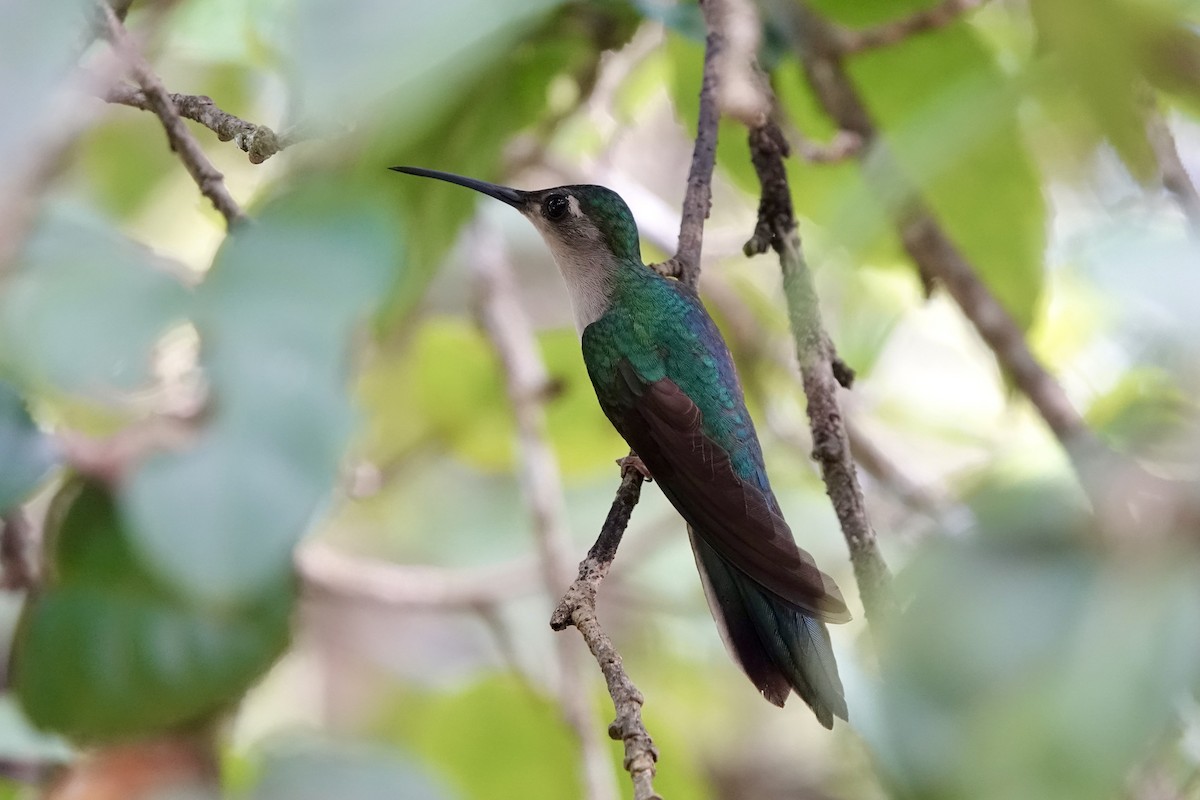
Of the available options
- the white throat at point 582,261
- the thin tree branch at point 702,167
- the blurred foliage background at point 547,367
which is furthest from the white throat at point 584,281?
the thin tree branch at point 702,167

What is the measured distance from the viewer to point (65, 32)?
73 centimetres

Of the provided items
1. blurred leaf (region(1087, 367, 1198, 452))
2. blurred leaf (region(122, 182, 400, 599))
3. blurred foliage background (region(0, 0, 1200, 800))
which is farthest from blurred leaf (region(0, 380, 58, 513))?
blurred leaf (region(1087, 367, 1198, 452))

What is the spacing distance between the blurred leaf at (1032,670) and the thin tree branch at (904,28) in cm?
99

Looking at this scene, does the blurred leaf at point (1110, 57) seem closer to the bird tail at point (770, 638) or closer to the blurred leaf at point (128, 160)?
the bird tail at point (770, 638)

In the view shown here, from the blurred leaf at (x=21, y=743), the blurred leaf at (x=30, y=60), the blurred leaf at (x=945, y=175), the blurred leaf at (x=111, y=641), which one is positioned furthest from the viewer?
the blurred leaf at (x=945, y=175)

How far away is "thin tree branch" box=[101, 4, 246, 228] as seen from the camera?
4.31 feet

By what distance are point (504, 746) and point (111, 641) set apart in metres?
0.98

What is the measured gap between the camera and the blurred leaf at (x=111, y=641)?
1423mm

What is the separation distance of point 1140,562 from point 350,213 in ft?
2.65

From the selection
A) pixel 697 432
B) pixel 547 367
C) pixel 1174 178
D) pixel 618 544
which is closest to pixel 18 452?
pixel 618 544

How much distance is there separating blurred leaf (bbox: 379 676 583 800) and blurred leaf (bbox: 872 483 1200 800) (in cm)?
131

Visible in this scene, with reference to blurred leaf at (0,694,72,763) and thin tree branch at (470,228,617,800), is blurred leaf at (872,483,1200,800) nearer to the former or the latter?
thin tree branch at (470,228,617,800)

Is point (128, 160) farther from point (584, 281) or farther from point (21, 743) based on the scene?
point (21, 743)

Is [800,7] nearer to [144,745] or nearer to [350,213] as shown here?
[350,213]
